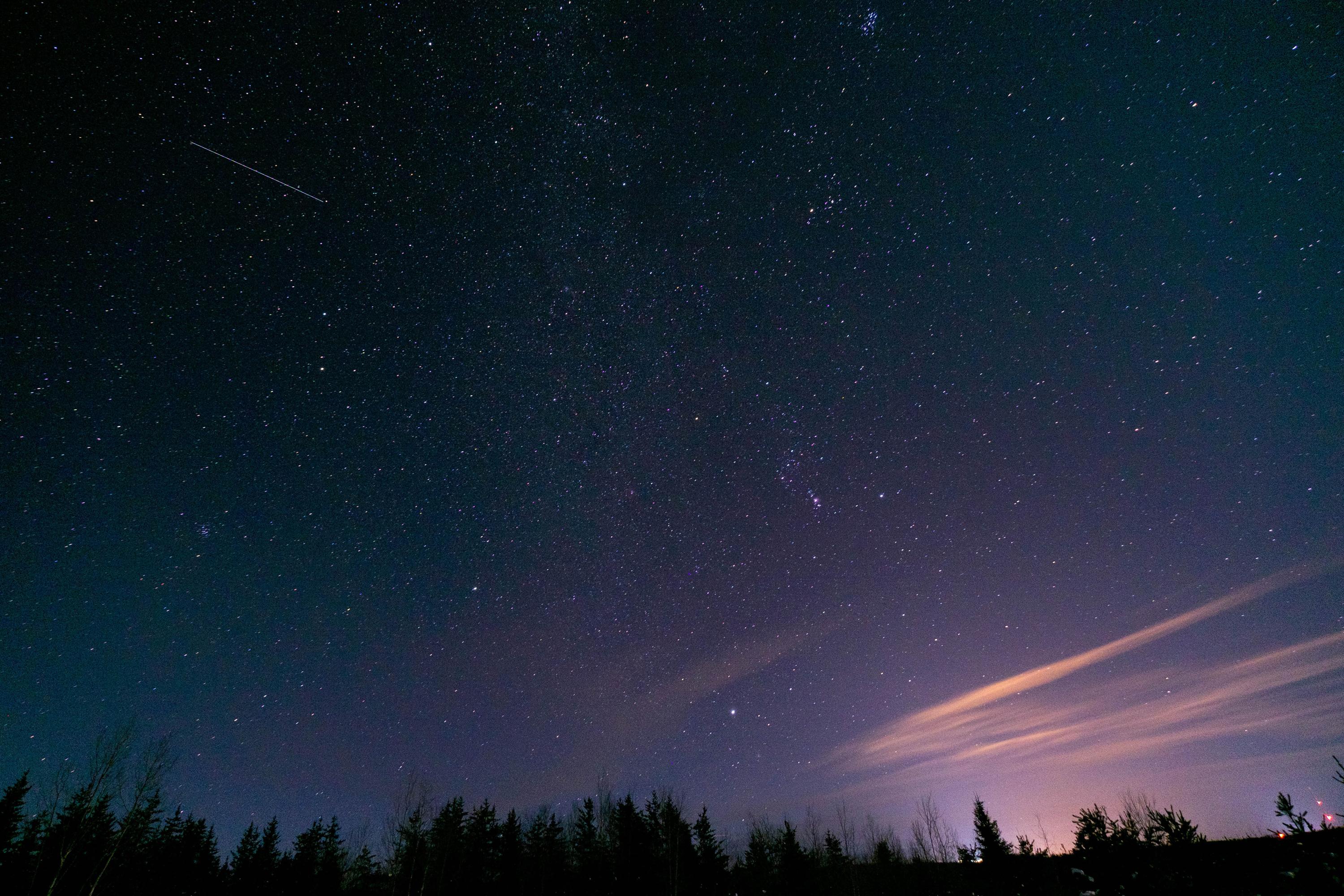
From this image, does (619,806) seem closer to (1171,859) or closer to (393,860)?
(393,860)

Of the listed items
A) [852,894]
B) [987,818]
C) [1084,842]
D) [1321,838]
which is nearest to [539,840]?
[852,894]

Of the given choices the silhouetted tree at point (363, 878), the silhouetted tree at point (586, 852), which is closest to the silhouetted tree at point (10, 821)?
the silhouetted tree at point (363, 878)

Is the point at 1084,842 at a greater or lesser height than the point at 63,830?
lesser

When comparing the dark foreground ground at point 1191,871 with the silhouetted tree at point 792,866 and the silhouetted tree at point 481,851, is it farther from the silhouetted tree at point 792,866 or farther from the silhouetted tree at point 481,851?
the silhouetted tree at point 481,851

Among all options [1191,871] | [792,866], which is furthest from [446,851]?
[1191,871]

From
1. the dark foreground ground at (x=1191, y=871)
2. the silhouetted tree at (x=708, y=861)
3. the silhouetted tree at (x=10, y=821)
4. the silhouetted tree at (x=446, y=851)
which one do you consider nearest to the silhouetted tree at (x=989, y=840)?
the dark foreground ground at (x=1191, y=871)

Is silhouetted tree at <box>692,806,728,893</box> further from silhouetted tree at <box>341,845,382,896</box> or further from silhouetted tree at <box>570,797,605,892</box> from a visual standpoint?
silhouetted tree at <box>341,845,382,896</box>

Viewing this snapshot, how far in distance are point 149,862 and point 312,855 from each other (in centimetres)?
963

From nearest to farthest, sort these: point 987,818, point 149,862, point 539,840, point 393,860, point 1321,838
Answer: point 1321,838 → point 987,818 → point 149,862 → point 393,860 → point 539,840

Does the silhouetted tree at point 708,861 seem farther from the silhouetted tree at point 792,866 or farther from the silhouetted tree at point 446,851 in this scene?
the silhouetted tree at point 446,851

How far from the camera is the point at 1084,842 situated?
23406 millimetres

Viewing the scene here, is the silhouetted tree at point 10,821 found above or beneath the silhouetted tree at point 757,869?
above

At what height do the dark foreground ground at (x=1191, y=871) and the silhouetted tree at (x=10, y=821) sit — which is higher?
the silhouetted tree at (x=10, y=821)

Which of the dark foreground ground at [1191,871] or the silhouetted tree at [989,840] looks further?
the silhouetted tree at [989,840]
